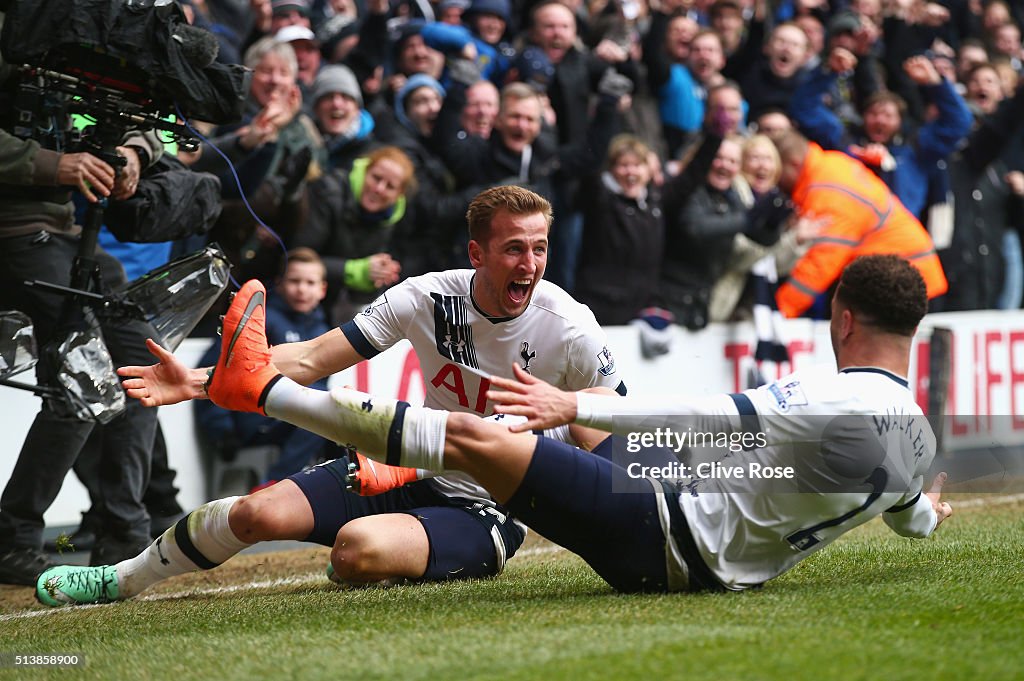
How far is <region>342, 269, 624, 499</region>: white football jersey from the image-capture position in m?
5.61

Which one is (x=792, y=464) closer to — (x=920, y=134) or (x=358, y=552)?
(x=358, y=552)

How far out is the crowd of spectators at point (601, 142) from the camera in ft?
28.6

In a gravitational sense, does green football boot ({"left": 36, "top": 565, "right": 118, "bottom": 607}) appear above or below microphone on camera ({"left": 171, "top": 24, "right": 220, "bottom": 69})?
below

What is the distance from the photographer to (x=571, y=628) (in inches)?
166

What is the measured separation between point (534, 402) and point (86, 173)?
2.54m

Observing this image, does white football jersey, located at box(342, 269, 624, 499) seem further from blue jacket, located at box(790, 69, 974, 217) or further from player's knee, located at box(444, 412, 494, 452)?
blue jacket, located at box(790, 69, 974, 217)

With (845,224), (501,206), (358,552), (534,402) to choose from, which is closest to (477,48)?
(845,224)

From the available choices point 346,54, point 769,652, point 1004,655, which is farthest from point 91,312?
point 346,54

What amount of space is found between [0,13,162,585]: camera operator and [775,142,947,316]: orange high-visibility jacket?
571cm

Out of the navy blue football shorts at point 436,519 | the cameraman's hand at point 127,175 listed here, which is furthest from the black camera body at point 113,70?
the navy blue football shorts at point 436,519

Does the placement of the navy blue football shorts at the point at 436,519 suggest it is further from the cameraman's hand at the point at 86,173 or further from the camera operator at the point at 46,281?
the cameraman's hand at the point at 86,173

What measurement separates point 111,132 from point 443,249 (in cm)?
359

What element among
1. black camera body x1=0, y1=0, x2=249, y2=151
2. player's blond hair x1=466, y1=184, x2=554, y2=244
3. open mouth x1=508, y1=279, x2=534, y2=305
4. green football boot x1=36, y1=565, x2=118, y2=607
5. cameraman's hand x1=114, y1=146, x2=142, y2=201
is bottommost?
green football boot x1=36, y1=565, x2=118, y2=607

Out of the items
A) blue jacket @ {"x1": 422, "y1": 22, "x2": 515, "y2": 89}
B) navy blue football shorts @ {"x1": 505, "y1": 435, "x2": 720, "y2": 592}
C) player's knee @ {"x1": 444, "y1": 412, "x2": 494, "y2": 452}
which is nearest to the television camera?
player's knee @ {"x1": 444, "y1": 412, "x2": 494, "y2": 452}
